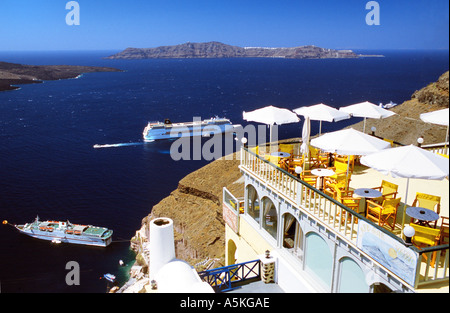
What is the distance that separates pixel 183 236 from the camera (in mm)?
33375

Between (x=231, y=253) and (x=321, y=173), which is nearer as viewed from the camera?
(x=321, y=173)

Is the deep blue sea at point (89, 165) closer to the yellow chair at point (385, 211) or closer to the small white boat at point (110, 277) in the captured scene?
the small white boat at point (110, 277)

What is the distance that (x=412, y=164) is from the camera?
8.80 meters

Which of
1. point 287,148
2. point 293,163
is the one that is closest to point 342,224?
point 293,163

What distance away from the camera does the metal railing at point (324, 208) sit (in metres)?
7.60

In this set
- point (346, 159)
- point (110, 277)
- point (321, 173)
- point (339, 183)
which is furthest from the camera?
point (110, 277)

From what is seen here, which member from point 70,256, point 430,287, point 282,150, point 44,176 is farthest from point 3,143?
point 430,287

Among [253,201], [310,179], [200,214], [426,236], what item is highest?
[310,179]

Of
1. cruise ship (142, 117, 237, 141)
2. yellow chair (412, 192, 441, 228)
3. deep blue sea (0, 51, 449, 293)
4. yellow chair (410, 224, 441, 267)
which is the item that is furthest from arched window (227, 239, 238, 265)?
cruise ship (142, 117, 237, 141)

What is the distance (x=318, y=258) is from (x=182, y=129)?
69.2 m

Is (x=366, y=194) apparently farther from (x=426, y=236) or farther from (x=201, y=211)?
(x=201, y=211)

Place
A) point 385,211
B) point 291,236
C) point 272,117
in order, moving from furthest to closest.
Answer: point 272,117 < point 291,236 < point 385,211

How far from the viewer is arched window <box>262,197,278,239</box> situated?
13.7 metres

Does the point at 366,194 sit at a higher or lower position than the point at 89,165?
higher
